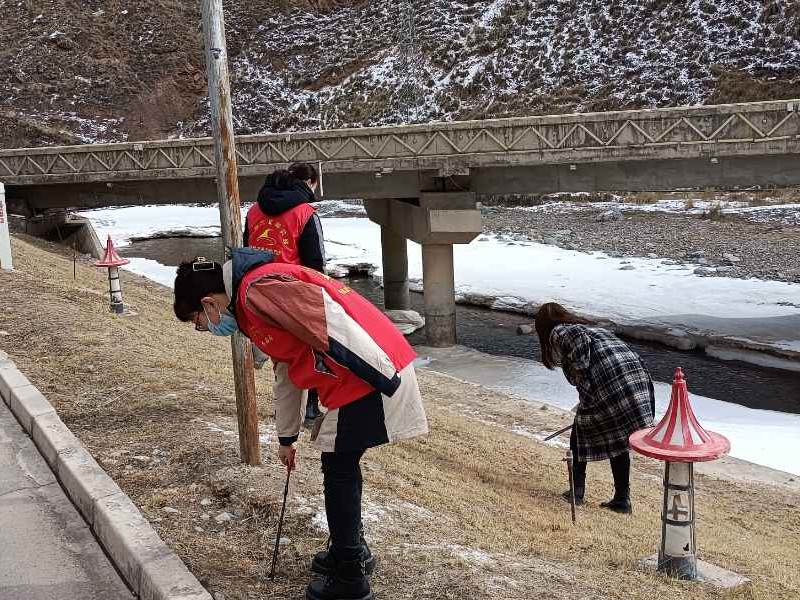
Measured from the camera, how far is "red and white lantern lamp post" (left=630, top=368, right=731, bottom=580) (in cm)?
423

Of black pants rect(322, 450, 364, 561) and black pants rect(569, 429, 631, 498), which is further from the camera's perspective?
black pants rect(569, 429, 631, 498)

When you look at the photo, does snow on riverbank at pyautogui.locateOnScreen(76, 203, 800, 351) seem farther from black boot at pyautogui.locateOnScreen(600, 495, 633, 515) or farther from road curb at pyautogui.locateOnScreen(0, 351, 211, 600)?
road curb at pyautogui.locateOnScreen(0, 351, 211, 600)

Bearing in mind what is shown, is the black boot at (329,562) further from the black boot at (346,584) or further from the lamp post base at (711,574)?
the lamp post base at (711,574)

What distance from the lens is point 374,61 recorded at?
63.3 meters

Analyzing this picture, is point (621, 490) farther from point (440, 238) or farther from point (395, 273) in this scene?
point (395, 273)

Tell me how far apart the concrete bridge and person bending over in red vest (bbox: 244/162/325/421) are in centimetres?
1359

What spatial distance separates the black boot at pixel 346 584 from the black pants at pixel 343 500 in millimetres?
40

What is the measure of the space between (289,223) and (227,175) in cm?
74

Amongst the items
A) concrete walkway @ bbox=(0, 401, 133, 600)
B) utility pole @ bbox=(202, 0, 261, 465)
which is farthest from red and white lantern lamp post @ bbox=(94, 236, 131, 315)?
utility pole @ bbox=(202, 0, 261, 465)

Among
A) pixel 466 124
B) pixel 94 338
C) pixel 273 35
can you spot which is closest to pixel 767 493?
pixel 94 338

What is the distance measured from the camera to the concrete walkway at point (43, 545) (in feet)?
13.0

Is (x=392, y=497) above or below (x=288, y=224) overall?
below

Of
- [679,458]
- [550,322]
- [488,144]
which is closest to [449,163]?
[488,144]

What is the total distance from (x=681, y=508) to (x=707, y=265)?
80.9ft
